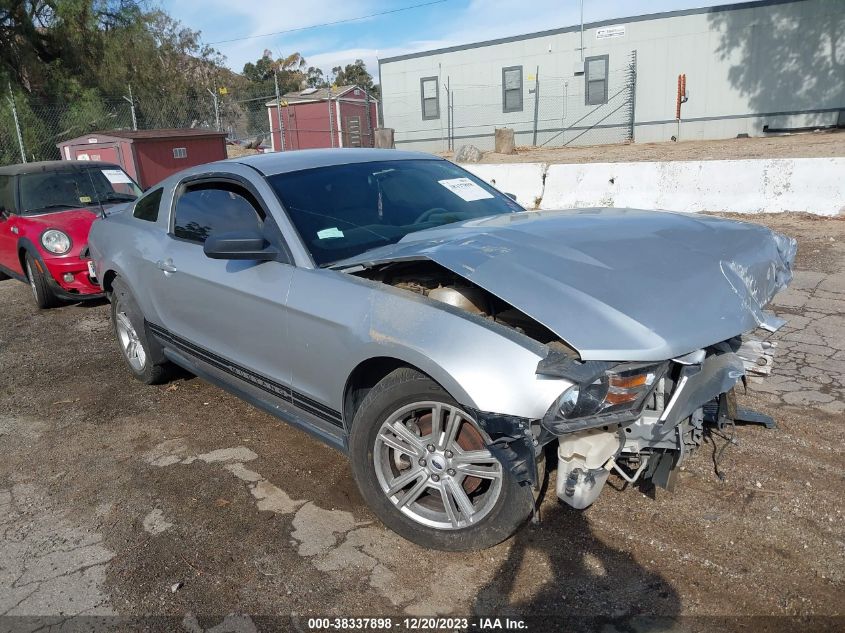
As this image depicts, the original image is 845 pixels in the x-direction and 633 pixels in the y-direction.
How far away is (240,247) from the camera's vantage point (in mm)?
3242

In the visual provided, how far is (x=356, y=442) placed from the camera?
289 cm

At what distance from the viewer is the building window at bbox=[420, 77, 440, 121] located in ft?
83.1

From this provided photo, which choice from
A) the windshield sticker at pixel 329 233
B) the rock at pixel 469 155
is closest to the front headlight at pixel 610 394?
the windshield sticker at pixel 329 233

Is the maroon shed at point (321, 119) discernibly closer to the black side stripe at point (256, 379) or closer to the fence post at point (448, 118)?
the fence post at point (448, 118)

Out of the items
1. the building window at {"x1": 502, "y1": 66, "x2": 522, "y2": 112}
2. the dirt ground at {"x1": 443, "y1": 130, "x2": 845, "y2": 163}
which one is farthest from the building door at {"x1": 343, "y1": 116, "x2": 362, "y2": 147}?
the dirt ground at {"x1": 443, "y1": 130, "x2": 845, "y2": 163}

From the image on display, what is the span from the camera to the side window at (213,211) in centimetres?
370

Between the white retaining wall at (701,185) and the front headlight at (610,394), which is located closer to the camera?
the front headlight at (610,394)

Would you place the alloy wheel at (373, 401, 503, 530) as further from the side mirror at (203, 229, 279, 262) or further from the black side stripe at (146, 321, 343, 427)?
the side mirror at (203, 229, 279, 262)

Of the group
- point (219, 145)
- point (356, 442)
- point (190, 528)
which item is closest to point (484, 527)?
point (356, 442)

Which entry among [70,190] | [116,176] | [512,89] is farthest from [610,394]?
[512,89]

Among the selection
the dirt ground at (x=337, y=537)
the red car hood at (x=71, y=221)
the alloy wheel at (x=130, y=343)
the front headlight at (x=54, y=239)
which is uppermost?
the red car hood at (x=71, y=221)

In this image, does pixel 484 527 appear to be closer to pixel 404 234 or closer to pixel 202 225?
pixel 404 234

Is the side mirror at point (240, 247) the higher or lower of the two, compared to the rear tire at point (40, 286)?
higher

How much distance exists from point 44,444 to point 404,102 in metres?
24.1
